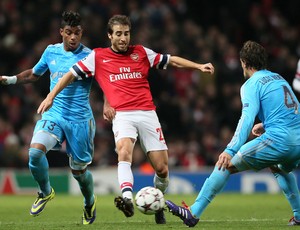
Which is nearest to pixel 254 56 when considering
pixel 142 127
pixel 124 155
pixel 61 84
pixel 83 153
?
pixel 142 127

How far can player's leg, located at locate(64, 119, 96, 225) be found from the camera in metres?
9.79

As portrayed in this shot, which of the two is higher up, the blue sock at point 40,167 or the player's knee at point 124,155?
the player's knee at point 124,155

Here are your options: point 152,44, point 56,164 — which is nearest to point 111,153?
point 56,164

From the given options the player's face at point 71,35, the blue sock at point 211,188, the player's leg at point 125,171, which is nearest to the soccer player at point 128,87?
the player's leg at point 125,171

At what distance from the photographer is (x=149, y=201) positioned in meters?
8.38

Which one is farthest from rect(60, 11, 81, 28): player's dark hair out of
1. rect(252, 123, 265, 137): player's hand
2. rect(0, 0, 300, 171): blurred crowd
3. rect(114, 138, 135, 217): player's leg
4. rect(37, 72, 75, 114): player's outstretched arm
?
rect(0, 0, 300, 171): blurred crowd

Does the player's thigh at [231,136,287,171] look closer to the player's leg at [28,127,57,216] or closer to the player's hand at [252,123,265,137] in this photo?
the player's hand at [252,123,265,137]

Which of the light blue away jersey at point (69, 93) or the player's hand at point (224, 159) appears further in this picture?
the light blue away jersey at point (69, 93)

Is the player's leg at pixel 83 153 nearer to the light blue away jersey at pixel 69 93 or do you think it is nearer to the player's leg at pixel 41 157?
the light blue away jersey at pixel 69 93

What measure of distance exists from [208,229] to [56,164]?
1006 cm

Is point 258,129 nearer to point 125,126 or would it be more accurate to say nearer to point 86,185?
point 125,126

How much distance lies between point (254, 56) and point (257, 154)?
3.40ft

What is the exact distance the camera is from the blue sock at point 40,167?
9.34 m

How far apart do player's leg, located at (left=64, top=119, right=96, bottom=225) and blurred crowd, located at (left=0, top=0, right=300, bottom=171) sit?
7725mm
